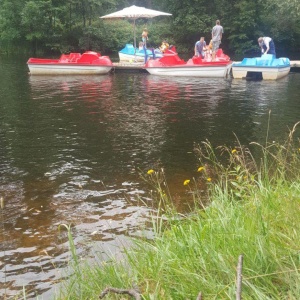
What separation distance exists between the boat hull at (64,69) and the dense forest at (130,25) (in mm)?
14504

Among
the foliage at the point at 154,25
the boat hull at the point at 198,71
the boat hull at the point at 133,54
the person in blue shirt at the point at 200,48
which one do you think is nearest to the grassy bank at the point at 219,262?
the boat hull at the point at 198,71

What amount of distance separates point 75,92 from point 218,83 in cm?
606

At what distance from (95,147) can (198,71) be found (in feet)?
38.6

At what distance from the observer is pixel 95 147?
8.37m

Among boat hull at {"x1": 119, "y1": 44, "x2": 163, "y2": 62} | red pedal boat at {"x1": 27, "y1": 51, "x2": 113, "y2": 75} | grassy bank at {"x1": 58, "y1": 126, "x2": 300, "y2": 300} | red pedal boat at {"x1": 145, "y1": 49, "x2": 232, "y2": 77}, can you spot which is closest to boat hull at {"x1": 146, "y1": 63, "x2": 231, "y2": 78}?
red pedal boat at {"x1": 145, "y1": 49, "x2": 232, "y2": 77}

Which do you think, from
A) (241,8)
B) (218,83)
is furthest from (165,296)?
(241,8)

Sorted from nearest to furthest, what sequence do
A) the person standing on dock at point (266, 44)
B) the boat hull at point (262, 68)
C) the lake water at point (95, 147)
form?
the lake water at point (95, 147), the boat hull at point (262, 68), the person standing on dock at point (266, 44)

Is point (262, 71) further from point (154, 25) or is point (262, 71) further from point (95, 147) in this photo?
point (154, 25)

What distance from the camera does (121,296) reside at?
8.38 feet

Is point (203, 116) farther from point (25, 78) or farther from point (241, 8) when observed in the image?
point (241, 8)

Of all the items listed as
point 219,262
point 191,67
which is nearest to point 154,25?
point 191,67

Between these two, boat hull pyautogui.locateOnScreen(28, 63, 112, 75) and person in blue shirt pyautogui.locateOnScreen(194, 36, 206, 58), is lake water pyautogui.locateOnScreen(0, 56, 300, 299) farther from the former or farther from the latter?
person in blue shirt pyautogui.locateOnScreen(194, 36, 206, 58)

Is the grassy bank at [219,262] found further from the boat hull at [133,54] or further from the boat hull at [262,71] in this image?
the boat hull at [133,54]

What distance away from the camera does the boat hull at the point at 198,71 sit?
18.9 meters
